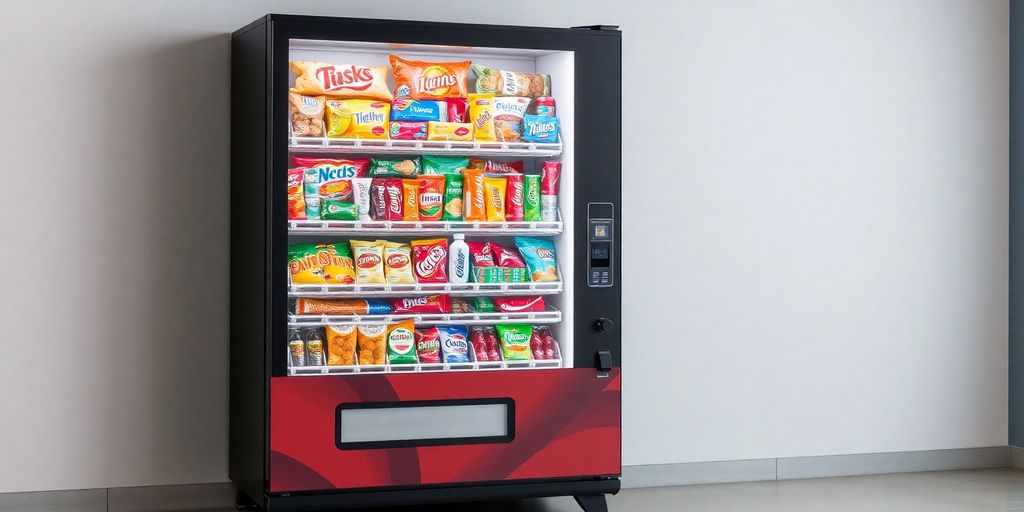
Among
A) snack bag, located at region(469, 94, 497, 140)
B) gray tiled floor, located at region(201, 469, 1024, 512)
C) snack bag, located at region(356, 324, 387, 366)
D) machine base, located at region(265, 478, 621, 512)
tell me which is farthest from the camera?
gray tiled floor, located at region(201, 469, 1024, 512)

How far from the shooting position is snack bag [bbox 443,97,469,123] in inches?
157

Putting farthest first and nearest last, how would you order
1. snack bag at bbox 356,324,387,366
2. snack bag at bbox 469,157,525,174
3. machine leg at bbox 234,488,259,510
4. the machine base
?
machine leg at bbox 234,488,259,510, snack bag at bbox 469,157,525,174, snack bag at bbox 356,324,387,366, the machine base

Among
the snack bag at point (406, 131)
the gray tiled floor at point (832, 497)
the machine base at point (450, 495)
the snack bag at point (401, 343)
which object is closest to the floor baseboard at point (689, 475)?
the gray tiled floor at point (832, 497)

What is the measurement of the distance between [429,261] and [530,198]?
41 centimetres

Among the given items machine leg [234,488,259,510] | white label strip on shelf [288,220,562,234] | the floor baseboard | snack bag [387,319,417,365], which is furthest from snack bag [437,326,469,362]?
the floor baseboard

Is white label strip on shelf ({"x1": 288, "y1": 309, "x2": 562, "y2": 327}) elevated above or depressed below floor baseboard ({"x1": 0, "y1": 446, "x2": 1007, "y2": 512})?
above

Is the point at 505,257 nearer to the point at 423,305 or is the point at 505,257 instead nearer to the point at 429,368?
the point at 423,305

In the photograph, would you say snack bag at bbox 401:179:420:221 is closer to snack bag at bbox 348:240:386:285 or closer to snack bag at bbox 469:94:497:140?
snack bag at bbox 348:240:386:285

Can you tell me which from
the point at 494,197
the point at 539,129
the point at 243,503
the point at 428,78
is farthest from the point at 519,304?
the point at 243,503

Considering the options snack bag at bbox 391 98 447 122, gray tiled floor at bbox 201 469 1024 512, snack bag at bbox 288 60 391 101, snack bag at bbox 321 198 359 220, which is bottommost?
gray tiled floor at bbox 201 469 1024 512

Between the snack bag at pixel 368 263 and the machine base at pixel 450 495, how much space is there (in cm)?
69

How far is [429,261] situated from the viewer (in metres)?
3.97

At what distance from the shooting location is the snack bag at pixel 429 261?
13.0ft

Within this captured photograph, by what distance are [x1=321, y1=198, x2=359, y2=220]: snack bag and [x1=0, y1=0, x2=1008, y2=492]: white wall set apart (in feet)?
1.92
